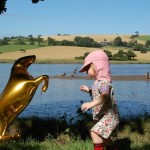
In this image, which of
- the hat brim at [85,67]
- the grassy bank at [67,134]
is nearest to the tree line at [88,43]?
the grassy bank at [67,134]

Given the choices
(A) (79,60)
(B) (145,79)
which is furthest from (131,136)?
(A) (79,60)

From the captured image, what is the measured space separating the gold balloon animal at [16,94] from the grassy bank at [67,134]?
1295mm

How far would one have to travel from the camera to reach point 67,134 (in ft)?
27.8

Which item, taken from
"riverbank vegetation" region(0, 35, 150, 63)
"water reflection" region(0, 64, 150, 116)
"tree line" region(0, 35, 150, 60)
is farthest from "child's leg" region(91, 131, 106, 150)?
"tree line" region(0, 35, 150, 60)

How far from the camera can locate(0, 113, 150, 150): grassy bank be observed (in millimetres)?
7586

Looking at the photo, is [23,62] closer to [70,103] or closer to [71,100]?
[70,103]

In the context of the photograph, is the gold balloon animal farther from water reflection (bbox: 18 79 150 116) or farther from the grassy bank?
water reflection (bbox: 18 79 150 116)

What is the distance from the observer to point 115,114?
633 centimetres

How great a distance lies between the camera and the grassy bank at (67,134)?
299 inches

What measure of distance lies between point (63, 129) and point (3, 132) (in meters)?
2.79

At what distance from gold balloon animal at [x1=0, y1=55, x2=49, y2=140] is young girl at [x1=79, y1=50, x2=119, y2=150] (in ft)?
2.51

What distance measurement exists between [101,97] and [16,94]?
1.11 metres

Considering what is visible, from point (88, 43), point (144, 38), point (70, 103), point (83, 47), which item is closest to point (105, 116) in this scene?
point (70, 103)

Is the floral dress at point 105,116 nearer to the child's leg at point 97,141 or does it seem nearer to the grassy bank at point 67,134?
the child's leg at point 97,141
